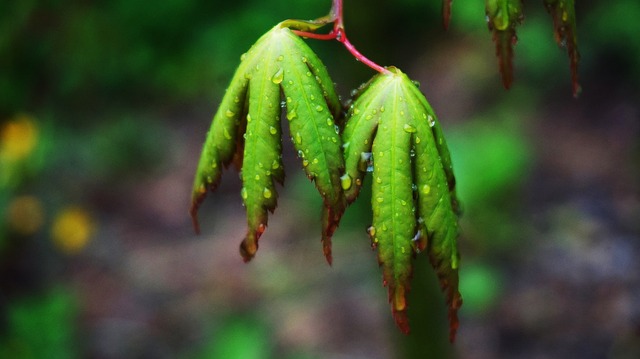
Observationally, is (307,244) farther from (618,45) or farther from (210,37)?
(618,45)

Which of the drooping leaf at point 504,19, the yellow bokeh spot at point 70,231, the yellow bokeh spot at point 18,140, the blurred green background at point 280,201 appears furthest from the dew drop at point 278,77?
the yellow bokeh spot at point 70,231

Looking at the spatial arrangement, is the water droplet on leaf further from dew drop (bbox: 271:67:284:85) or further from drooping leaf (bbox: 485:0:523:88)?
drooping leaf (bbox: 485:0:523:88)

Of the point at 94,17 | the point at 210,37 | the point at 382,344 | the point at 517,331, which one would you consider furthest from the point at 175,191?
the point at 517,331

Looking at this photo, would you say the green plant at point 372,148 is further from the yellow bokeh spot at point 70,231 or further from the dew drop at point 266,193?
the yellow bokeh spot at point 70,231

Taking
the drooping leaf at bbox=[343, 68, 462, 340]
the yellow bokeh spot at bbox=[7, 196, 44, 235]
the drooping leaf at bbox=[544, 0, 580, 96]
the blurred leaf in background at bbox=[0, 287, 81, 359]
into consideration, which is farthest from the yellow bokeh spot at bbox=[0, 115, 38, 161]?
the drooping leaf at bbox=[544, 0, 580, 96]

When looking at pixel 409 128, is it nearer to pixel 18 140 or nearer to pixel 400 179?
pixel 400 179

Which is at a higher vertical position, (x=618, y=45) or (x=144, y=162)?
(x=618, y=45)
